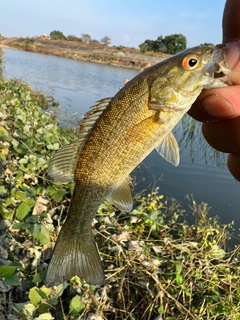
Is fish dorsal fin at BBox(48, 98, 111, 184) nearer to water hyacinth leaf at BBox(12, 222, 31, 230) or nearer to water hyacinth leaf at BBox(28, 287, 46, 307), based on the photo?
water hyacinth leaf at BBox(28, 287, 46, 307)

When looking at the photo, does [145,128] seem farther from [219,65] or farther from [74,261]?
[74,261]

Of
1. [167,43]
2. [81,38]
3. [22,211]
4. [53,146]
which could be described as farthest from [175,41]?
[22,211]

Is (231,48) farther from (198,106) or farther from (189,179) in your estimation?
(189,179)

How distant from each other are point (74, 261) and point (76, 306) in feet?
3.50

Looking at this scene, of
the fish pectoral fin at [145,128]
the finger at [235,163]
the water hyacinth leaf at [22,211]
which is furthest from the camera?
the water hyacinth leaf at [22,211]

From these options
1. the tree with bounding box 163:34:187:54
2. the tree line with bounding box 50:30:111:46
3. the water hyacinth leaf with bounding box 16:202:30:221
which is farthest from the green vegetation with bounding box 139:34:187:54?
the water hyacinth leaf with bounding box 16:202:30:221

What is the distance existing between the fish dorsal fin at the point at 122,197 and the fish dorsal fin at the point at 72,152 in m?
0.26

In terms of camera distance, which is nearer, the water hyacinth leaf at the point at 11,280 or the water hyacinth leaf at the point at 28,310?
the water hyacinth leaf at the point at 11,280

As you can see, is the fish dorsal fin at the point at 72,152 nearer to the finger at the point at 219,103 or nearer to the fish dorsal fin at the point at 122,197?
the fish dorsal fin at the point at 122,197

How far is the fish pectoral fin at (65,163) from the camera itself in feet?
6.46

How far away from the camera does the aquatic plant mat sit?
9.96 feet

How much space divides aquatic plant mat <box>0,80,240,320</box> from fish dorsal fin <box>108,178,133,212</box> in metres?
1.05

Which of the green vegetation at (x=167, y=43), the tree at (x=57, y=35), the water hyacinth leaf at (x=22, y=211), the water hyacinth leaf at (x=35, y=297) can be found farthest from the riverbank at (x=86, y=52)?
the water hyacinth leaf at (x=35, y=297)

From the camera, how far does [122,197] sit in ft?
6.70
